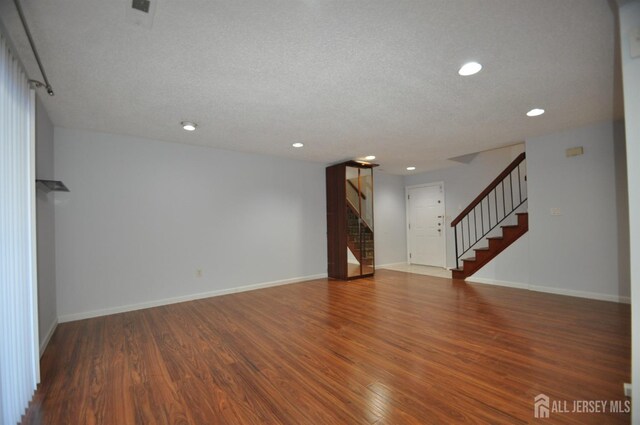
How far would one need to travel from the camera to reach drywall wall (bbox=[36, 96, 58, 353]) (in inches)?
107

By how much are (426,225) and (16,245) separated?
717 centimetres

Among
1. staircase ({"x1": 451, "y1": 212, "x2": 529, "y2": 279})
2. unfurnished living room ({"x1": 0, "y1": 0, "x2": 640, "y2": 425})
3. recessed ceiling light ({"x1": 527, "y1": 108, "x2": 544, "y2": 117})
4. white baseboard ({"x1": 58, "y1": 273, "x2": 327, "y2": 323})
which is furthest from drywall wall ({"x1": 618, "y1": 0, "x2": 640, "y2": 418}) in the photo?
white baseboard ({"x1": 58, "y1": 273, "x2": 327, "y2": 323})

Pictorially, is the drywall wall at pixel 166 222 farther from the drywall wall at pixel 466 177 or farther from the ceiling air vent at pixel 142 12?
the drywall wall at pixel 466 177

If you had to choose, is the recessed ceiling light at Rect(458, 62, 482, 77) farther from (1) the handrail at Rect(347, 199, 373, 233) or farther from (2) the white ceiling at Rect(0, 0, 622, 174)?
(1) the handrail at Rect(347, 199, 373, 233)

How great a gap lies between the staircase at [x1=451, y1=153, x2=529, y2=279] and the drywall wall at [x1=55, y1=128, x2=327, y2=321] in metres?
3.26

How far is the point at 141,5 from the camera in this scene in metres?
1.56

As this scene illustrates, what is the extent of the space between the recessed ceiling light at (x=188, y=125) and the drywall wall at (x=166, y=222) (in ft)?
2.85

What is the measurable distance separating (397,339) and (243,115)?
296 centimetres

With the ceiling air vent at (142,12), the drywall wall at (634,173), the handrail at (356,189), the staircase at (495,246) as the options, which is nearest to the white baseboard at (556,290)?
the staircase at (495,246)

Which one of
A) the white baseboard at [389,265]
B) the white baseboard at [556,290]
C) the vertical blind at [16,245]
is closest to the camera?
the vertical blind at [16,245]

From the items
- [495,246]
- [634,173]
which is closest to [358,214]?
[495,246]

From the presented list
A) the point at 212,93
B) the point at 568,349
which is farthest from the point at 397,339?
the point at 212,93

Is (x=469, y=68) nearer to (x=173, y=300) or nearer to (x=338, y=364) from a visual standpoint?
(x=338, y=364)

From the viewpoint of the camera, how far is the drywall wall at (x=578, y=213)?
3.72 meters
